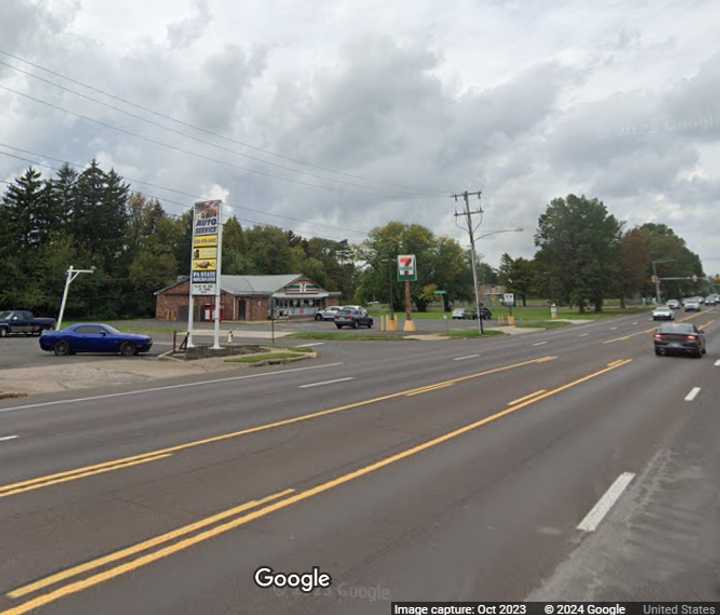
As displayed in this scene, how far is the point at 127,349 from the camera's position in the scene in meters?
23.4

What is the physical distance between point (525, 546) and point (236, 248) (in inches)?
3673

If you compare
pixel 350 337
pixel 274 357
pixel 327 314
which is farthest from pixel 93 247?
pixel 274 357

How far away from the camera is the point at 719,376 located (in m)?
14.9

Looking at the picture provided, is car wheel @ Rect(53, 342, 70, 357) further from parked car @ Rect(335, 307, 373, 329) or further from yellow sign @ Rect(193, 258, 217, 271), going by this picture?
parked car @ Rect(335, 307, 373, 329)

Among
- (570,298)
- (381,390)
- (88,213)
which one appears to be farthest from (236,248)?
(381,390)

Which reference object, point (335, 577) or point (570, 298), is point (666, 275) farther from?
point (335, 577)

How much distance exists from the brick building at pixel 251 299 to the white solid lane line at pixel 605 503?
53.8 metres

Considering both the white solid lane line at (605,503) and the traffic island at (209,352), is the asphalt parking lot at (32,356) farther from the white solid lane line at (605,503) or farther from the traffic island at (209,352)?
the white solid lane line at (605,503)

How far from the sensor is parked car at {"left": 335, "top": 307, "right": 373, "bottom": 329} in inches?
1730

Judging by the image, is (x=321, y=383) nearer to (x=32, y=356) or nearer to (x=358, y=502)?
(x=358, y=502)

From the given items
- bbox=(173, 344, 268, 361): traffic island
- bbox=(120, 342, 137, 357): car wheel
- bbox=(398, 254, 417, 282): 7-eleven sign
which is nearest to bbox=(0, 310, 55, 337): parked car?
bbox=(120, 342, 137, 357): car wheel

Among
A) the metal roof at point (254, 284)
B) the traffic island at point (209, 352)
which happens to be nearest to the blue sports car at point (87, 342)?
the traffic island at point (209, 352)

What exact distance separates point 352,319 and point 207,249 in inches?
798

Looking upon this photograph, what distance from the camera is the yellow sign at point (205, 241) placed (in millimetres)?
25125
